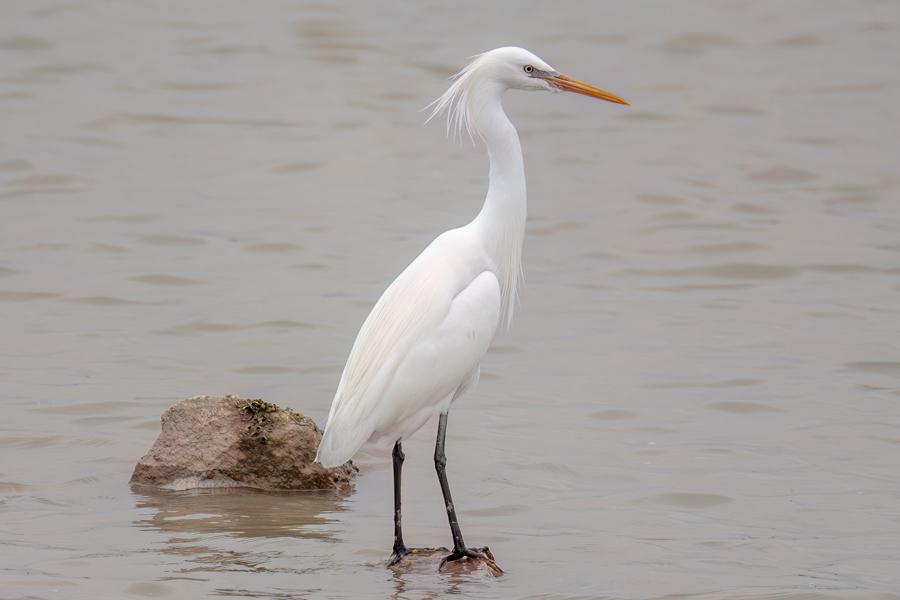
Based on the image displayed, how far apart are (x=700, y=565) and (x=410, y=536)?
52.1 inches

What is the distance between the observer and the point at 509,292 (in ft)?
16.3

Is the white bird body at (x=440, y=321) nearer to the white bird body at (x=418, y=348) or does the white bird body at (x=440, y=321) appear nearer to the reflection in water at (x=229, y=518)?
the white bird body at (x=418, y=348)

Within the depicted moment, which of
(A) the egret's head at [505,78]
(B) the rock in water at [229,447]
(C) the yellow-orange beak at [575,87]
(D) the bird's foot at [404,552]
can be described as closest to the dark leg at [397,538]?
(D) the bird's foot at [404,552]

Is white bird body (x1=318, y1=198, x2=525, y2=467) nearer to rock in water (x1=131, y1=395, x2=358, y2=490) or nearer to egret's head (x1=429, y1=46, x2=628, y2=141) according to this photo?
egret's head (x1=429, y1=46, x2=628, y2=141)

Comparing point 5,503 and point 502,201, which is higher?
point 502,201

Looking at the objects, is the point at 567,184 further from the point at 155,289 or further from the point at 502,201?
the point at 502,201

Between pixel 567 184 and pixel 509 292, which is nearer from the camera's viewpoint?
pixel 509 292

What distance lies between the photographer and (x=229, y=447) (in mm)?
5098

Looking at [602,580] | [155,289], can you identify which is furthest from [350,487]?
[155,289]

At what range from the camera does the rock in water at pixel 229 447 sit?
5098 millimetres

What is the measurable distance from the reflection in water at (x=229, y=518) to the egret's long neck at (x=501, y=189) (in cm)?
144

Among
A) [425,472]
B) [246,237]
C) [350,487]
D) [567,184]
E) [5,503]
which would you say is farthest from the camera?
[567,184]

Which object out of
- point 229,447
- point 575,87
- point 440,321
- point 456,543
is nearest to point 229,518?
point 229,447

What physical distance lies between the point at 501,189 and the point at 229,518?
6.45 ft
